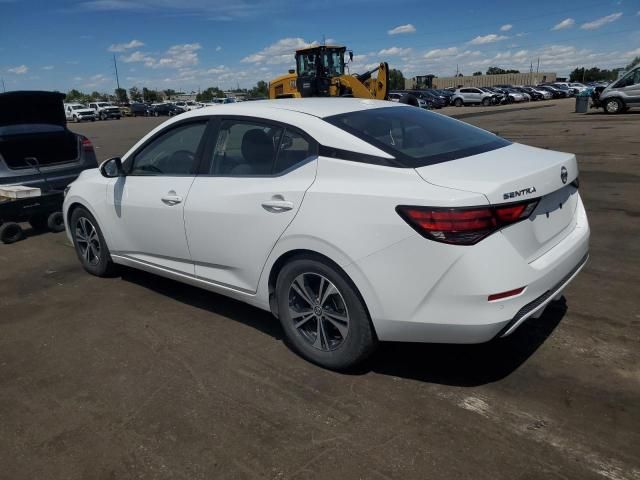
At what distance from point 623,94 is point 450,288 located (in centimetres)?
2730

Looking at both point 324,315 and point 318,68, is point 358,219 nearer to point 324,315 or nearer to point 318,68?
point 324,315

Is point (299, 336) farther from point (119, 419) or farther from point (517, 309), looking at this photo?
point (517, 309)

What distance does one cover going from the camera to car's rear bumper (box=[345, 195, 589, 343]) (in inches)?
103

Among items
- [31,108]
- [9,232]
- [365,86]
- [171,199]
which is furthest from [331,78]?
[171,199]

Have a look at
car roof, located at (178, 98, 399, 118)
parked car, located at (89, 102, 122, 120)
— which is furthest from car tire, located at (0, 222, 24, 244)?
parked car, located at (89, 102, 122, 120)

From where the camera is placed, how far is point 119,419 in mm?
2922

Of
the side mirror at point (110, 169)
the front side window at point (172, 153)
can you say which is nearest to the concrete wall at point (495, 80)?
the side mirror at point (110, 169)

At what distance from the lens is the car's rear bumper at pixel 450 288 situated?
262 cm

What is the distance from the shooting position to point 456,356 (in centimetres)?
344

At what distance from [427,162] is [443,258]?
644mm

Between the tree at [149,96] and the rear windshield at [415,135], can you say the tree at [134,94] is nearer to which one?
the tree at [149,96]

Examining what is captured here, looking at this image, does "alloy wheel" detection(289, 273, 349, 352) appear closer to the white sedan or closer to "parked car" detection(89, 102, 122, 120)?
the white sedan

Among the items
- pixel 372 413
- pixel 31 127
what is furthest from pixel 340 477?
pixel 31 127

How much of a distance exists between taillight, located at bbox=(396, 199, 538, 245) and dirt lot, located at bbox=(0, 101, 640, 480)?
0.97 meters
